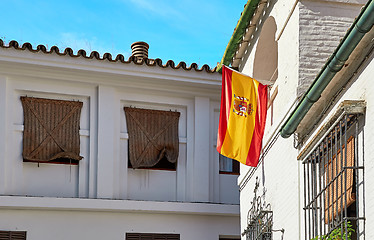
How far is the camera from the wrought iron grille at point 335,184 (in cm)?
937

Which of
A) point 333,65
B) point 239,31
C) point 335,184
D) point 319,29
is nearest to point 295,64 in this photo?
point 319,29

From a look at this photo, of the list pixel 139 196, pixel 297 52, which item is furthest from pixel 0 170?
pixel 297 52

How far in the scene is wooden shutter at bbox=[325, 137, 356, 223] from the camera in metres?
9.57

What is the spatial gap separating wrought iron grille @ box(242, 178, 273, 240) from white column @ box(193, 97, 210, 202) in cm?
408

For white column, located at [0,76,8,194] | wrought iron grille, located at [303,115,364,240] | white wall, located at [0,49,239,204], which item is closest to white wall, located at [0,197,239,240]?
white wall, located at [0,49,239,204]

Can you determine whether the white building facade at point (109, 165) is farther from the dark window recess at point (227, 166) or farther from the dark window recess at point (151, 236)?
the dark window recess at point (227, 166)

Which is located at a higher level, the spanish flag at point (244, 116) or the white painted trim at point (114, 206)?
the spanish flag at point (244, 116)

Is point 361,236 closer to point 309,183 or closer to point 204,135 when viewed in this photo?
point 309,183

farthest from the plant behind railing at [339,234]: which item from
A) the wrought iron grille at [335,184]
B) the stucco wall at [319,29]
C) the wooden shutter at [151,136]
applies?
the wooden shutter at [151,136]

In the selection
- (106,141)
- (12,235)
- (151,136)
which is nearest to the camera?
(12,235)

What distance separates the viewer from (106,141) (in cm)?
1839

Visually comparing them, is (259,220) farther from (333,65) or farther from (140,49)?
(140,49)

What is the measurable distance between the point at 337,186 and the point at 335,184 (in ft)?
1.08

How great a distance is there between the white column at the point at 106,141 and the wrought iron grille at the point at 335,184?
767cm
